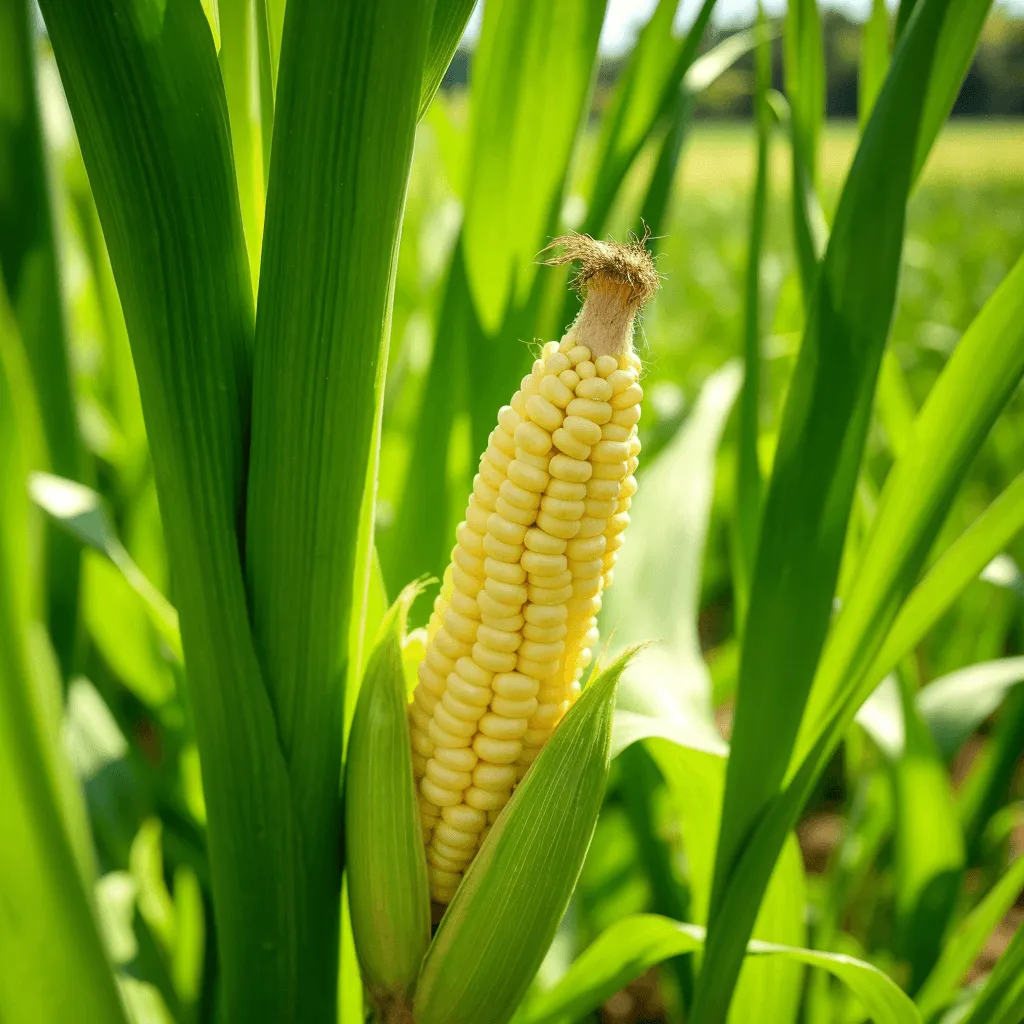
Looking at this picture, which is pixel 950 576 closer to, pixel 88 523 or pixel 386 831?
pixel 386 831

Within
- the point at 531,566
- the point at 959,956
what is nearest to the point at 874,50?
the point at 531,566

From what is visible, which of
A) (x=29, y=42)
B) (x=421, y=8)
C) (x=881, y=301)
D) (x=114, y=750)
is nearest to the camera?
(x=421, y=8)

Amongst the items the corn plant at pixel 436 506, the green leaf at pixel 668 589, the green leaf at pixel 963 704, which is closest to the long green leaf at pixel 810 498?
the corn plant at pixel 436 506

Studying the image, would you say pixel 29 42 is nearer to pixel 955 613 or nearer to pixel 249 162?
pixel 249 162

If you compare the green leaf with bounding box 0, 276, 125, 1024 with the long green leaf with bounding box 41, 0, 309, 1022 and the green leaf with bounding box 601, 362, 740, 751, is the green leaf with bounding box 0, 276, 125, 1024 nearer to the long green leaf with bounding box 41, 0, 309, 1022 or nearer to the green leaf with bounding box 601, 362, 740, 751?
the long green leaf with bounding box 41, 0, 309, 1022

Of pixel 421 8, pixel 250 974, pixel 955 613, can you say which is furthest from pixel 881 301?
pixel 955 613

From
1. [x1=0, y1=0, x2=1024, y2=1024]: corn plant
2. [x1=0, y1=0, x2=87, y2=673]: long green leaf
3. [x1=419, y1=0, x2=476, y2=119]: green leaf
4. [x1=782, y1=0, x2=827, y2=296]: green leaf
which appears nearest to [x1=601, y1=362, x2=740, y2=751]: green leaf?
[x1=0, y1=0, x2=1024, y2=1024]: corn plant

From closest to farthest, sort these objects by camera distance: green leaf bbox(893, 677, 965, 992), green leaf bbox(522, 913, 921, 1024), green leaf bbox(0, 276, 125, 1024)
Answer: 1. green leaf bbox(0, 276, 125, 1024)
2. green leaf bbox(522, 913, 921, 1024)
3. green leaf bbox(893, 677, 965, 992)
